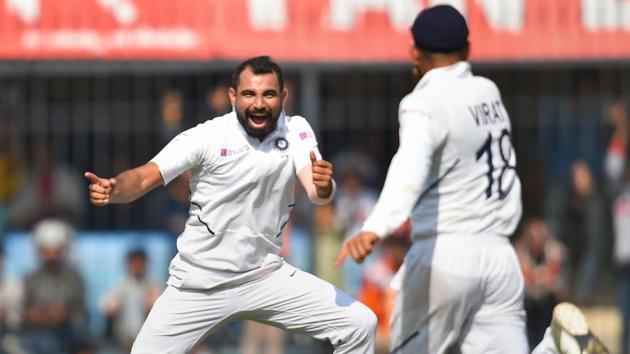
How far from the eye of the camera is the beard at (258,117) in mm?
8180

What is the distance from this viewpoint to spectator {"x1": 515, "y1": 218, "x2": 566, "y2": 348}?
14.5 m

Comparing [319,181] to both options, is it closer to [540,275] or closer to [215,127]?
[215,127]

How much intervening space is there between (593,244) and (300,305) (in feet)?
23.3

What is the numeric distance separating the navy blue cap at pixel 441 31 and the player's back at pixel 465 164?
0.45 ft

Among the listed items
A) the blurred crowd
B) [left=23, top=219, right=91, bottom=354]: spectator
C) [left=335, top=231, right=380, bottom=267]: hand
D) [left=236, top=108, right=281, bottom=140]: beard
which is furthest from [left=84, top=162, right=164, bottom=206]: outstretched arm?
[left=23, top=219, right=91, bottom=354]: spectator

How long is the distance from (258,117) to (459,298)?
144 cm

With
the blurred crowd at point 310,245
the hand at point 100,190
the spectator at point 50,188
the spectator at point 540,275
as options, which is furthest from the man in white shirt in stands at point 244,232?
the spectator at point 50,188

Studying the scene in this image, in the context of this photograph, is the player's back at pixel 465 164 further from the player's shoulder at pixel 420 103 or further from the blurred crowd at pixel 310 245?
the blurred crowd at pixel 310 245

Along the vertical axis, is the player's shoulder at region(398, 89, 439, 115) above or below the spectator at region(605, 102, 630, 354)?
above

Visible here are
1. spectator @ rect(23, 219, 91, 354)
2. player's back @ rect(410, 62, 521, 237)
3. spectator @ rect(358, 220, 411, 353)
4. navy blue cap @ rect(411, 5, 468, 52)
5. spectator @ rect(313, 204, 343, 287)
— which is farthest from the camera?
spectator @ rect(313, 204, 343, 287)

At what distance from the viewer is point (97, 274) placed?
1456cm

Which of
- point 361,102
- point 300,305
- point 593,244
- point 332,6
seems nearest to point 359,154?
point 361,102

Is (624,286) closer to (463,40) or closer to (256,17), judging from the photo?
(256,17)

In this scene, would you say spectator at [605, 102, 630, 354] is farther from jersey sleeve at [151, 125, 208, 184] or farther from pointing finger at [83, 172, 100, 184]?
pointing finger at [83, 172, 100, 184]
